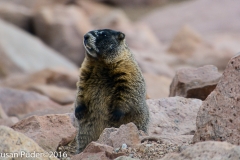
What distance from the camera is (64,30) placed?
27344 mm

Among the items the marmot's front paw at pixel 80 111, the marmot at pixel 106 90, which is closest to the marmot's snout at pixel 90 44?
the marmot at pixel 106 90

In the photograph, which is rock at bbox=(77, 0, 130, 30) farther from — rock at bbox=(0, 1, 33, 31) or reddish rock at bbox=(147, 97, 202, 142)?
reddish rock at bbox=(147, 97, 202, 142)

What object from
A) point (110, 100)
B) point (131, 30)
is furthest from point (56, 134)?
point (131, 30)

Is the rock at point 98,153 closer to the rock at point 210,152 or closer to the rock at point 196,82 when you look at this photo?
the rock at point 210,152

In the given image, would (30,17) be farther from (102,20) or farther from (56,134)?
(56,134)

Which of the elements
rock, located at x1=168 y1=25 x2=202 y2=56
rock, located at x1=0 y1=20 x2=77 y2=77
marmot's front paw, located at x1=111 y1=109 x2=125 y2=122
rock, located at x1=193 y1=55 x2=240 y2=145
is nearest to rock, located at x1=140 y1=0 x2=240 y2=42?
rock, located at x1=168 y1=25 x2=202 y2=56

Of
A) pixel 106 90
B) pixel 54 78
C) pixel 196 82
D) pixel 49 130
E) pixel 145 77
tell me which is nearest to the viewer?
pixel 49 130

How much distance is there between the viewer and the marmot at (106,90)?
860cm

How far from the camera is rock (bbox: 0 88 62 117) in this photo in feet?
43.1

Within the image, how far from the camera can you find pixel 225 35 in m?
27.5

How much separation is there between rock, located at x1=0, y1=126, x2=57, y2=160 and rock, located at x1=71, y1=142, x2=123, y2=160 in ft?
2.06

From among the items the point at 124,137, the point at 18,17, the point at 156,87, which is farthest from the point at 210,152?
the point at 18,17

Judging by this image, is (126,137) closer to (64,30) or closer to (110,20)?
(64,30)

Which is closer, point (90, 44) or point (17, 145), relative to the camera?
point (17, 145)
